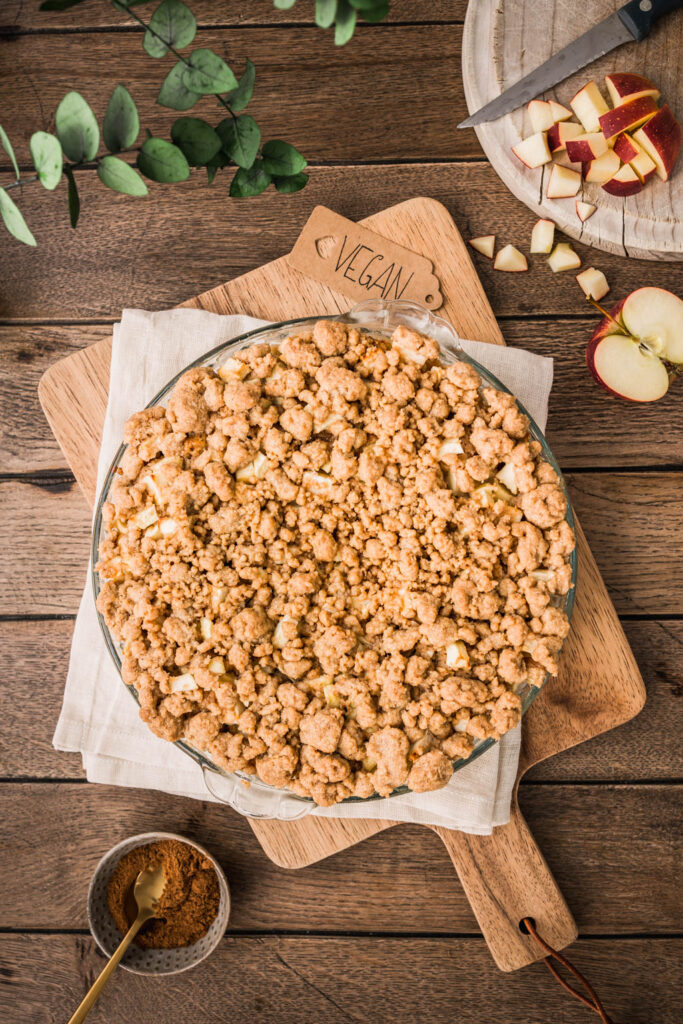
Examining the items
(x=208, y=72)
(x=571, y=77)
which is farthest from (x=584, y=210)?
(x=208, y=72)

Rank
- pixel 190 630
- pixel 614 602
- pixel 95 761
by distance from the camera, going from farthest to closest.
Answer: pixel 614 602 → pixel 95 761 → pixel 190 630

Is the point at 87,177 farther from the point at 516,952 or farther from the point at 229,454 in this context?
the point at 516,952

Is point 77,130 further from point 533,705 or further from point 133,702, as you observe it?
point 533,705

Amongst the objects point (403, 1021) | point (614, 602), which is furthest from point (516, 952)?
point (614, 602)

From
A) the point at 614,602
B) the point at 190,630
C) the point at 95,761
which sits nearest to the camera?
the point at 190,630

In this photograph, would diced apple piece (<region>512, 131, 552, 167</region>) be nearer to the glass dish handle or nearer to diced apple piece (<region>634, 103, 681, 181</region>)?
diced apple piece (<region>634, 103, 681, 181</region>)

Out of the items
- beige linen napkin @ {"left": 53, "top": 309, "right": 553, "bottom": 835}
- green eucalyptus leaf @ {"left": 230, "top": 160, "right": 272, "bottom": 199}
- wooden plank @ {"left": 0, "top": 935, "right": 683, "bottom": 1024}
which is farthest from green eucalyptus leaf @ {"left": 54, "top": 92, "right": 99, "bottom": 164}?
wooden plank @ {"left": 0, "top": 935, "right": 683, "bottom": 1024}
